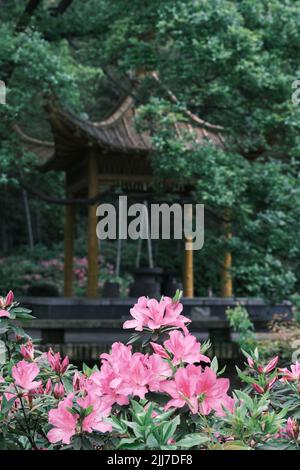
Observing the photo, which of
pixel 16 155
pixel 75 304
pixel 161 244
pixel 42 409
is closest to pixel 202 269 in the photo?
pixel 161 244

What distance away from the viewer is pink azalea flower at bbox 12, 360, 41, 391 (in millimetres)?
1648

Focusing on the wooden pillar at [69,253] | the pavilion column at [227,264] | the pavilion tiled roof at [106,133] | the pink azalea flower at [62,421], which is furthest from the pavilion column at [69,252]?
the pink azalea flower at [62,421]

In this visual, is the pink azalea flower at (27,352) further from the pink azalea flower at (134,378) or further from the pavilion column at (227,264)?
the pavilion column at (227,264)

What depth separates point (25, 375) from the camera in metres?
1.66

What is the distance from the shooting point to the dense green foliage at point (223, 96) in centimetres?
815

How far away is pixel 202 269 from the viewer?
1622cm

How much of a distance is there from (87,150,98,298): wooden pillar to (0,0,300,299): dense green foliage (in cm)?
167

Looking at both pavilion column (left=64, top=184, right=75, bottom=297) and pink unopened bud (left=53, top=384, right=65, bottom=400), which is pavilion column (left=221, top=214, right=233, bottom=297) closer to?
pavilion column (left=64, top=184, right=75, bottom=297)

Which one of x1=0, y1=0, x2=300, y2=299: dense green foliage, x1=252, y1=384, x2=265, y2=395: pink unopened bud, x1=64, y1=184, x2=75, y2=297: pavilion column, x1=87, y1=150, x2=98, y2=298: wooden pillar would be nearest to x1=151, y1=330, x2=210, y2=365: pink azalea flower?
x1=252, y1=384, x2=265, y2=395: pink unopened bud

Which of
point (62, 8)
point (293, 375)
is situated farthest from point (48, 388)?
point (62, 8)

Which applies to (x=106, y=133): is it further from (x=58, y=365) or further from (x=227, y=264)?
(x=58, y=365)
